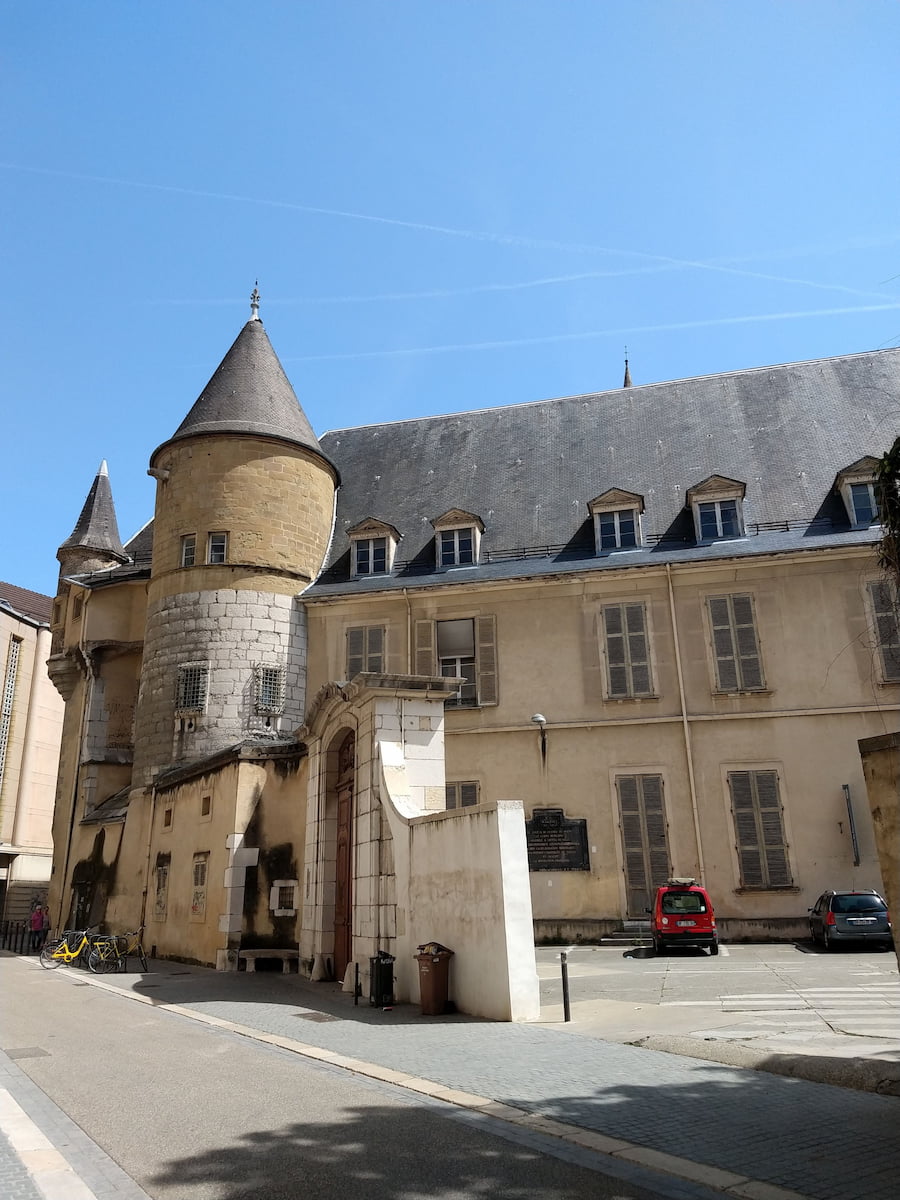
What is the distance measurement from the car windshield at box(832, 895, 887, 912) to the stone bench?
28.6ft

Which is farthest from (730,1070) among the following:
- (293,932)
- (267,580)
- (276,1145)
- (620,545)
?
(267,580)

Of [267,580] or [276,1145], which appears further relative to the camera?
[267,580]

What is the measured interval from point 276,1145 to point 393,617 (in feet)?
53.1

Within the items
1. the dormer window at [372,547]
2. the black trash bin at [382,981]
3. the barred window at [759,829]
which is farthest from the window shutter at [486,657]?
the black trash bin at [382,981]

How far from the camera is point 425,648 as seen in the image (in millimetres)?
20266

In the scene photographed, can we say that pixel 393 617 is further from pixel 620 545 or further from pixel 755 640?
pixel 755 640

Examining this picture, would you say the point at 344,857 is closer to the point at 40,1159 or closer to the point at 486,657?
the point at 486,657

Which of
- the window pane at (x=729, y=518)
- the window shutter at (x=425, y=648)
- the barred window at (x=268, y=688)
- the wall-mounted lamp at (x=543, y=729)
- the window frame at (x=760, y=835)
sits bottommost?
the window frame at (x=760, y=835)

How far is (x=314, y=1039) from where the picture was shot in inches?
320

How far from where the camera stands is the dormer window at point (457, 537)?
70.0ft

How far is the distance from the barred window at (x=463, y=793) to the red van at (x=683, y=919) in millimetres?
4733

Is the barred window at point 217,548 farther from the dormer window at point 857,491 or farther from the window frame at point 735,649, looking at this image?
the dormer window at point 857,491

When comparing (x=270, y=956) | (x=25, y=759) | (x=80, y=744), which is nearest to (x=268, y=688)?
(x=80, y=744)

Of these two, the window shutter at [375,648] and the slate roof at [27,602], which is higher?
the slate roof at [27,602]
